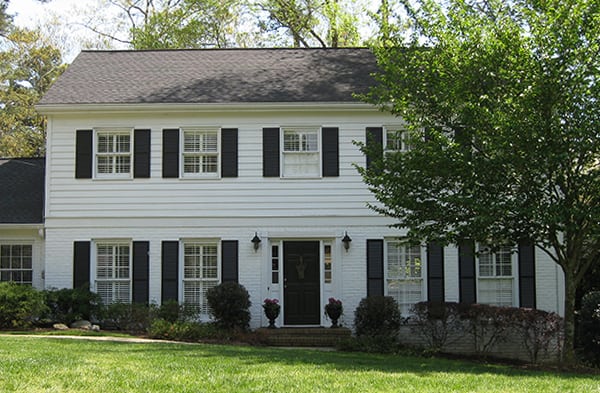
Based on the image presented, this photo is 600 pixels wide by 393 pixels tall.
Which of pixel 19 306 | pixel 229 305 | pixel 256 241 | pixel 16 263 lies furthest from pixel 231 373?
pixel 16 263

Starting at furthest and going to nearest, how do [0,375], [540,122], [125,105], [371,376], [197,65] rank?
[197,65], [125,105], [540,122], [371,376], [0,375]

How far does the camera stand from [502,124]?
12.0 metres

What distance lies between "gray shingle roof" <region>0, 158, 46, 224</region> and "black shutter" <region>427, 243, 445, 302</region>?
9.26m

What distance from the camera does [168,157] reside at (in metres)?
17.7

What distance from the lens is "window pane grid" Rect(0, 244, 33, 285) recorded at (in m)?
18.3

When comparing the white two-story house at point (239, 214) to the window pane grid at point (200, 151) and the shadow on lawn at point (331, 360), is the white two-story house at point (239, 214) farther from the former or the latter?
the shadow on lawn at point (331, 360)

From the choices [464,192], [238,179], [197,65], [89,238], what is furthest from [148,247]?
[464,192]

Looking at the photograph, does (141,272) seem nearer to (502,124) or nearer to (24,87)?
(502,124)

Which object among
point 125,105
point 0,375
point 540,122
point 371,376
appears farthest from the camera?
point 125,105

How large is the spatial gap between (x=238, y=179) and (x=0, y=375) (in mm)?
9174

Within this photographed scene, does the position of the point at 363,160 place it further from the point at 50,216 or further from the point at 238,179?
the point at 50,216

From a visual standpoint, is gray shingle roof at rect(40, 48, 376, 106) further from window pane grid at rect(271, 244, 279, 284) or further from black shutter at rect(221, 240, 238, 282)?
window pane grid at rect(271, 244, 279, 284)

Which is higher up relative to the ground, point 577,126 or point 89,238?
point 577,126

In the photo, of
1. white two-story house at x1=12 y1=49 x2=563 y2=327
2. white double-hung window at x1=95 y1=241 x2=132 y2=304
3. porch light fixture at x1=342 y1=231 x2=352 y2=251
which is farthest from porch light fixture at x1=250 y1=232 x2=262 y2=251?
white double-hung window at x1=95 y1=241 x2=132 y2=304
